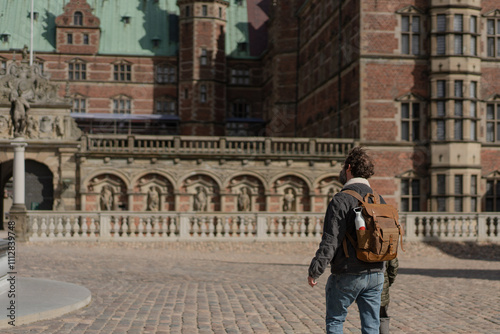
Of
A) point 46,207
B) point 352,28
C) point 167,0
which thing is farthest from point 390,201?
point 167,0

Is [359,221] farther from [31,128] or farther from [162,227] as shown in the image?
[31,128]

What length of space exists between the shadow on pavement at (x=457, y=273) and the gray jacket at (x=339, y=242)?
9.38 meters

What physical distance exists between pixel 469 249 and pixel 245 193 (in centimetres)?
1045

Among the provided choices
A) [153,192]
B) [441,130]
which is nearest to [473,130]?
[441,130]

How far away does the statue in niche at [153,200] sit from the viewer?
26.8 meters

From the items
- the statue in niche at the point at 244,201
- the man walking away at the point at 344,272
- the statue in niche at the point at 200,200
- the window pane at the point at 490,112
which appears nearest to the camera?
the man walking away at the point at 344,272

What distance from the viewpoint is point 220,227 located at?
792 inches

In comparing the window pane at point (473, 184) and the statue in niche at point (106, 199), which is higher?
the window pane at point (473, 184)

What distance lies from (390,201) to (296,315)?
1899cm

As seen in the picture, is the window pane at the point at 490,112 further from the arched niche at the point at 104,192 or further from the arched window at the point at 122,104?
the arched window at the point at 122,104

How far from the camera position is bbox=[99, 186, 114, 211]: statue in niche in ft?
→ 87.5

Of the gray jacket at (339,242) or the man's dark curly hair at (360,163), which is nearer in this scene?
→ the gray jacket at (339,242)

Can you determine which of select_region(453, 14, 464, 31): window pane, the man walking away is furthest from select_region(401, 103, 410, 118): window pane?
the man walking away

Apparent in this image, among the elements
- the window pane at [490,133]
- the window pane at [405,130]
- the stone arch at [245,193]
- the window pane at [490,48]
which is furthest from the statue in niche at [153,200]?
the window pane at [490,48]
